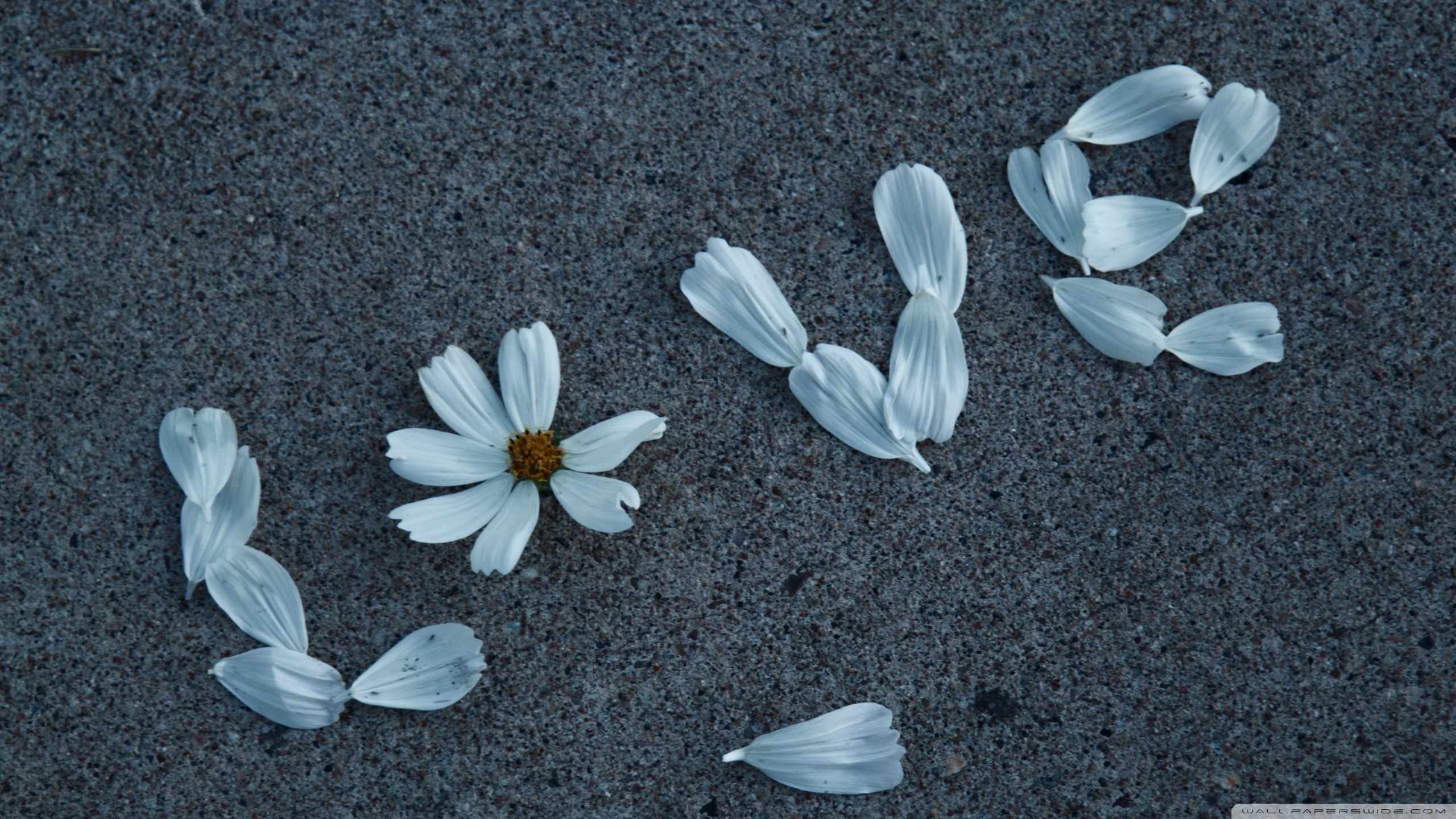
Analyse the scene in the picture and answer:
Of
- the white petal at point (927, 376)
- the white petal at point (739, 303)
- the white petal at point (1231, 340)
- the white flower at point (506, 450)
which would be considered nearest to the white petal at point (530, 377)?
the white flower at point (506, 450)

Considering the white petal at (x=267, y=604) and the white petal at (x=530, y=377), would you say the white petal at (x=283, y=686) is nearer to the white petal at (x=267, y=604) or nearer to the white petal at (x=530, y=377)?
the white petal at (x=267, y=604)

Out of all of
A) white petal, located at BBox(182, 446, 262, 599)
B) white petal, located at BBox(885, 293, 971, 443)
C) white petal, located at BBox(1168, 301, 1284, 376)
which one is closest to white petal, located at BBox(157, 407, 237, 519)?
white petal, located at BBox(182, 446, 262, 599)

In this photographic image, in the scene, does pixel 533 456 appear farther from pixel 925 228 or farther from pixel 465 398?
pixel 925 228

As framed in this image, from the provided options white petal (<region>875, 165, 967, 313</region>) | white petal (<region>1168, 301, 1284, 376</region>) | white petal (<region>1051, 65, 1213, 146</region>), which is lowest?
white petal (<region>875, 165, 967, 313</region>)

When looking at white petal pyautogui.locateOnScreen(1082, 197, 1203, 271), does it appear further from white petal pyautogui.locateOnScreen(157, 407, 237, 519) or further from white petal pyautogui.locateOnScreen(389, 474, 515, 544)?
white petal pyautogui.locateOnScreen(157, 407, 237, 519)

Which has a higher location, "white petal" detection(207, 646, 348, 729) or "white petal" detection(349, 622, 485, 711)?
"white petal" detection(349, 622, 485, 711)

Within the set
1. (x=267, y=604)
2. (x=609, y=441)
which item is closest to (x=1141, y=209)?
(x=609, y=441)
